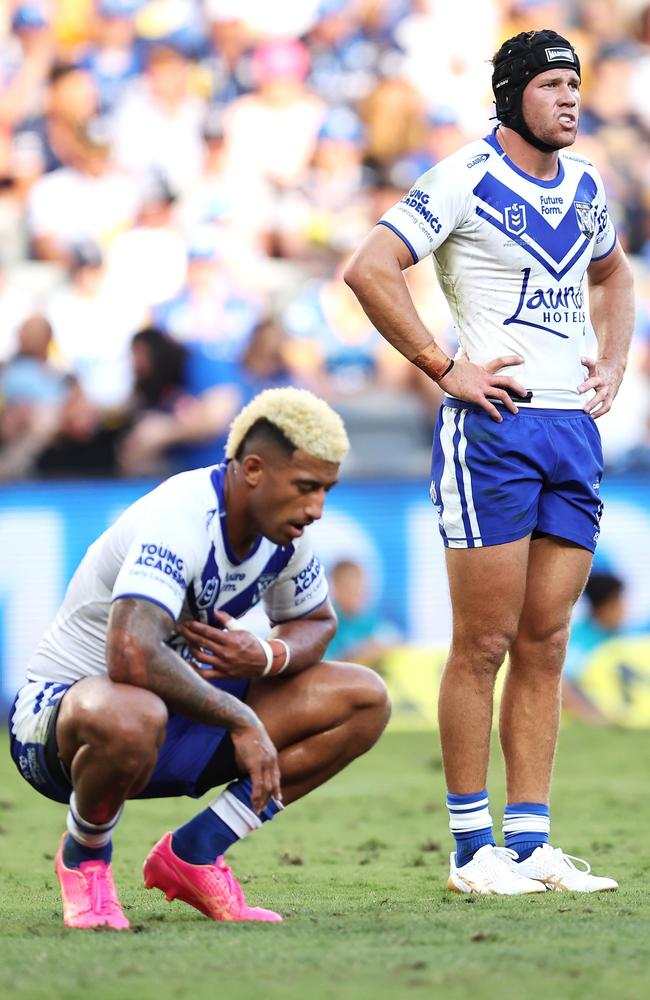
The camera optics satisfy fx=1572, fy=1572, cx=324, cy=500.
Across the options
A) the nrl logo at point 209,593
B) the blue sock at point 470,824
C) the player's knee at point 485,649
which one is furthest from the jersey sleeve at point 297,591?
the blue sock at point 470,824

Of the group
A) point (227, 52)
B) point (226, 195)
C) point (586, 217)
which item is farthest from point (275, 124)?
point (586, 217)

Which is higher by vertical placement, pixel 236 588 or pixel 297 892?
pixel 236 588

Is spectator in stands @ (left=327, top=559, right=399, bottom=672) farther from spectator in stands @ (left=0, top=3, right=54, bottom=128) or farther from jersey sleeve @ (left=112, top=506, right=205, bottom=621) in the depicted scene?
jersey sleeve @ (left=112, top=506, right=205, bottom=621)

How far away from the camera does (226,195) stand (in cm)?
1373

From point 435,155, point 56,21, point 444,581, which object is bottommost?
point 444,581

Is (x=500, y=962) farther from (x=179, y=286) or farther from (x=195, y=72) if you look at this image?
(x=195, y=72)

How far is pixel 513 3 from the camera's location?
15102 millimetres

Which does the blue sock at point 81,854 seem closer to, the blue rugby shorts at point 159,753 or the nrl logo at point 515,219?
the blue rugby shorts at point 159,753

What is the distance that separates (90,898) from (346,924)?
2.24 feet

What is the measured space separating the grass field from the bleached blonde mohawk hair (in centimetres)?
125

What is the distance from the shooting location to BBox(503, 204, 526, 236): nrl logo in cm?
499

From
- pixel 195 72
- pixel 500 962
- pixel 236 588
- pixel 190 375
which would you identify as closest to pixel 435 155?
pixel 195 72

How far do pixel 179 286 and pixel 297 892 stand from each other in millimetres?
8758

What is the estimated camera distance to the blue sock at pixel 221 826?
174 inches
